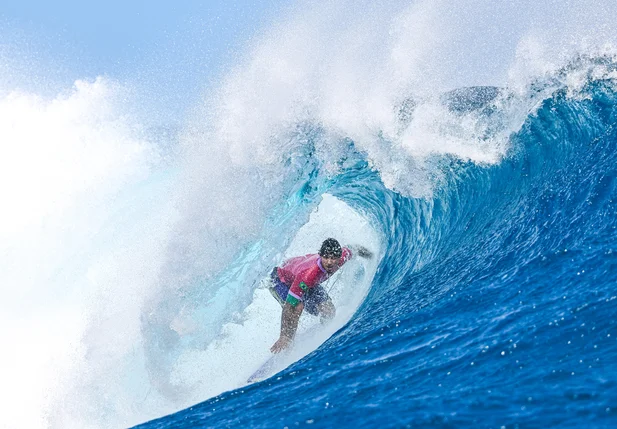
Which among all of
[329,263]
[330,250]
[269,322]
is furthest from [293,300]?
[269,322]

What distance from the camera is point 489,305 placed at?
16.8 feet

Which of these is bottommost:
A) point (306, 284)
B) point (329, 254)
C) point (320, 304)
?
point (320, 304)

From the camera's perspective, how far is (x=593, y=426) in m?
3.13

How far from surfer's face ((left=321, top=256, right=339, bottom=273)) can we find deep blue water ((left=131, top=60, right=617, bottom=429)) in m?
0.69

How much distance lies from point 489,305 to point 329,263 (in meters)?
1.88

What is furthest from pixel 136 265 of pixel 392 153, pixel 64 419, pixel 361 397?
pixel 361 397

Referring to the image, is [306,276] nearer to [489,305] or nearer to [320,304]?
[320,304]

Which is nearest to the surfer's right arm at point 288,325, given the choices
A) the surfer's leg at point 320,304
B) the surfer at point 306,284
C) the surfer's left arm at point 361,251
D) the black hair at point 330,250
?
the surfer at point 306,284

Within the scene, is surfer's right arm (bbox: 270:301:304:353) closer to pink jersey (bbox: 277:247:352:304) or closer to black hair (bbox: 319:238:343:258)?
pink jersey (bbox: 277:247:352:304)

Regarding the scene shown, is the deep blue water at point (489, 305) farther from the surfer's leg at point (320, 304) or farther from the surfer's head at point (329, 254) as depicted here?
the surfer's head at point (329, 254)

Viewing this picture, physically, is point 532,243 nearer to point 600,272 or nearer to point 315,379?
point 600,272

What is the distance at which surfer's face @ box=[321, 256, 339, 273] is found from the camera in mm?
6320

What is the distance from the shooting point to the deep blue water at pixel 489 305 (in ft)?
12.3

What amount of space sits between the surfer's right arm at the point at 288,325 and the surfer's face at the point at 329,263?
1.60ft
